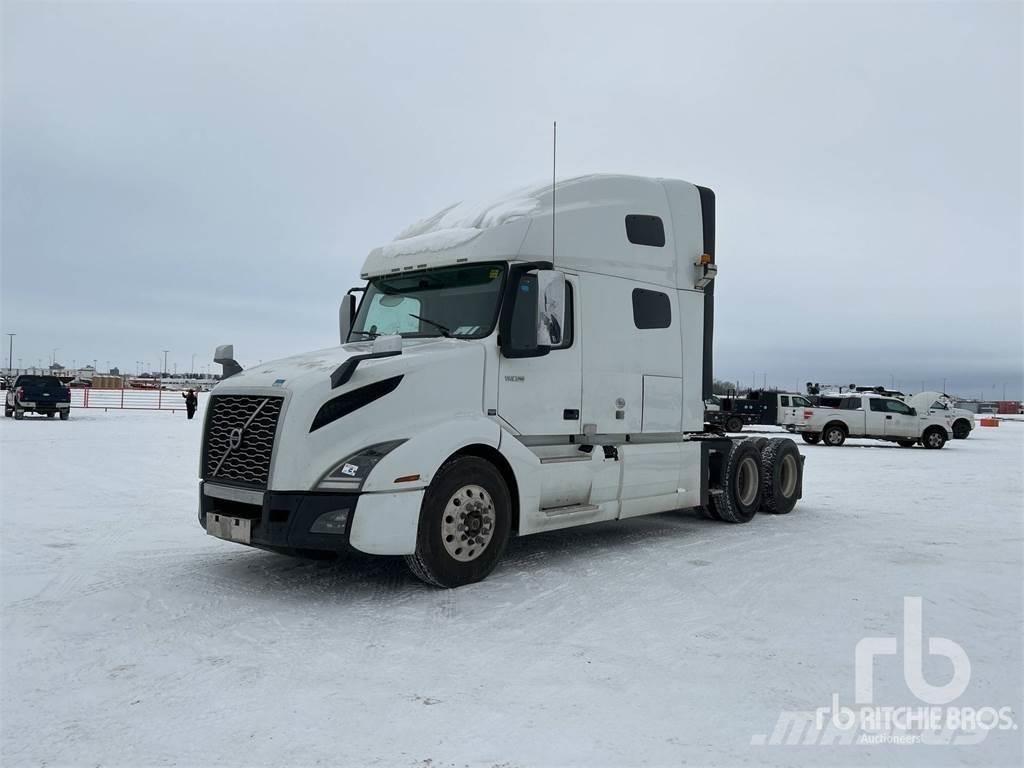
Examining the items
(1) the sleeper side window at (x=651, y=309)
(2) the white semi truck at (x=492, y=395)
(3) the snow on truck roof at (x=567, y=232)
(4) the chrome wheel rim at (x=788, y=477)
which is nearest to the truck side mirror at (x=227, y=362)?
(2) the white semi truck at (x=492, y=395)

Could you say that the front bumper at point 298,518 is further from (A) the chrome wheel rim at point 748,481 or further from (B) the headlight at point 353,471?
(A) the chrome wheel rim at point 748,481

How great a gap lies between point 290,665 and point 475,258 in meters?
3.90

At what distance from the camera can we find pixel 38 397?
30.4 m

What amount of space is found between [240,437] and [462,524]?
1879 mm

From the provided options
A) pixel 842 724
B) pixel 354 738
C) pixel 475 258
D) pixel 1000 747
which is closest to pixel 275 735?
pixel 354 738

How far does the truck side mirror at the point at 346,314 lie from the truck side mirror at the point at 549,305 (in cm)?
229

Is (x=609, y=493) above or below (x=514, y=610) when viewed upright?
above

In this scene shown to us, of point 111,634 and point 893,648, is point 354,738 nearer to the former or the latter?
point 111,634

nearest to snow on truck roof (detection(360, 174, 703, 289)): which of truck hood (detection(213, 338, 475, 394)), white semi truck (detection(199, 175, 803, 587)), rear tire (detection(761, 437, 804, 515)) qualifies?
white semi truck (detection(199, 175, 803, 587))

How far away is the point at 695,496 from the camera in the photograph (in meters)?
9.37

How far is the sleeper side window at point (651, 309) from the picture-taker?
8.40 metres

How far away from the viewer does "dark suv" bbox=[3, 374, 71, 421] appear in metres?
30.2

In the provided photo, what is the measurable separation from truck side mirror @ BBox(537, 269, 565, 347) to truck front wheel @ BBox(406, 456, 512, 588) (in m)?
1.27

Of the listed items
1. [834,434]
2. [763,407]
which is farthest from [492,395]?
[763,407]
